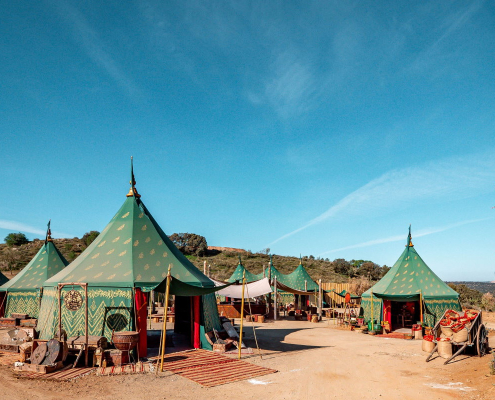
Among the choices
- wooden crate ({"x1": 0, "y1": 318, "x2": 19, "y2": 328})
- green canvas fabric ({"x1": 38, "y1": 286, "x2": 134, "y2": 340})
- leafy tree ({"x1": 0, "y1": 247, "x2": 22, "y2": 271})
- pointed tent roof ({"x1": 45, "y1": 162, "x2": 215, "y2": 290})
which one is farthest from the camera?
leafy tree ({"x1": 0, "y1": 247, "x2": 22, "y2": 271})

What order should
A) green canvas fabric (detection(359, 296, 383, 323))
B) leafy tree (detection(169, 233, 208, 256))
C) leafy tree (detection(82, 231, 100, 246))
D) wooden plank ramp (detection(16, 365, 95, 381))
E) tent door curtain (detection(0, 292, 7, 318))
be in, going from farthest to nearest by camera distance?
leafy tree (detection(169, 233, 208, 256)), leafy tree (detection(82, 231, 100, 246)), green canvas fabric (detection(359, 296, 383, 323)), tent door curtain (detection(0, 292, 7, 318)), wooden plank ramp (detection(16, 365, 95, 381))

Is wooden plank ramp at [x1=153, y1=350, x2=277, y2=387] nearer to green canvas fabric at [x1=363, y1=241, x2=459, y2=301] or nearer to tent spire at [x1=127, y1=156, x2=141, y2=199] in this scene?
tent spire at [x1=127, y1=156, x2=141, y2=199]

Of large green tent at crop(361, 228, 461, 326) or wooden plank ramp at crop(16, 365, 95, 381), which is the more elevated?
large green tent at crop(361, 228, 461, 326)

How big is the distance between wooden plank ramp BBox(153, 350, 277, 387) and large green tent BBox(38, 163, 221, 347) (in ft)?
4.15

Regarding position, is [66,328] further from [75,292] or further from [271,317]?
[271,317]

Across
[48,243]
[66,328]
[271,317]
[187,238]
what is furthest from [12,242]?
[66,328]

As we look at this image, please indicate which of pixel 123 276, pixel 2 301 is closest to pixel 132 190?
pixel 123 276

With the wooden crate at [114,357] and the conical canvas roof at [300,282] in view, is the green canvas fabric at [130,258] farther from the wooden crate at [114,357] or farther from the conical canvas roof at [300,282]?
the conical canvas roof at [300,282]

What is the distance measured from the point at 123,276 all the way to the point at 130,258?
89cm

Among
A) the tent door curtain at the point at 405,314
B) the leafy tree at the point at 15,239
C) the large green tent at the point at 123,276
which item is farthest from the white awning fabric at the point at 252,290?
the leafy tree at the point at 15,239

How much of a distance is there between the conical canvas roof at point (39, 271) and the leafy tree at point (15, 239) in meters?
40.6

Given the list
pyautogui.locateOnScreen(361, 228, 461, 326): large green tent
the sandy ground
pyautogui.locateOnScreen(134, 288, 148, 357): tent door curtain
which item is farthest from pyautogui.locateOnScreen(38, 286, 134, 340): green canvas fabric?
pyautogui.locateOnScreen(361, 228, 461, 326): large green tent

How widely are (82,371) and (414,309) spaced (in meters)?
18.3

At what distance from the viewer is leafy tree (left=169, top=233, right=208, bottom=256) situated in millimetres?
62750
